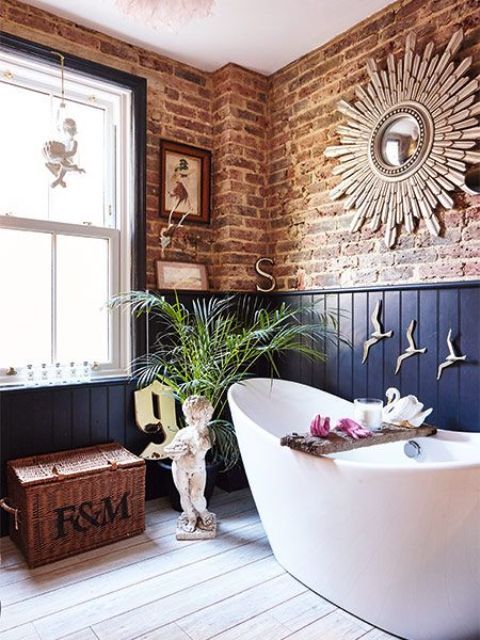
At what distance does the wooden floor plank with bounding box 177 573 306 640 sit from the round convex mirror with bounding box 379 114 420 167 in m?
2.07

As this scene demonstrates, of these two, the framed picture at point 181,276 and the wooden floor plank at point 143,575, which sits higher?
the framed picture at point 181,276

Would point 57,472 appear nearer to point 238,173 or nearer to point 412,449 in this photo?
point 412,449

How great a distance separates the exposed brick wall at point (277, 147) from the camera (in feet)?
7.72

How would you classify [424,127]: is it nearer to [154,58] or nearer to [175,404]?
[154,58]

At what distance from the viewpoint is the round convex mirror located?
2291mm

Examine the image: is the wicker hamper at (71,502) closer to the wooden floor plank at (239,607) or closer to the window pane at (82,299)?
the window pane at (82,299)

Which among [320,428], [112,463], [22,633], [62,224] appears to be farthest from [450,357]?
[62,224]

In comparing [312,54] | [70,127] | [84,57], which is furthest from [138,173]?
[312,54]

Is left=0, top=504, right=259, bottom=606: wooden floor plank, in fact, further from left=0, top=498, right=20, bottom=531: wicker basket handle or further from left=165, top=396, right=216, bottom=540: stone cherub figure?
left=0, top=498, right=20, bottom=531: wicker basket handle

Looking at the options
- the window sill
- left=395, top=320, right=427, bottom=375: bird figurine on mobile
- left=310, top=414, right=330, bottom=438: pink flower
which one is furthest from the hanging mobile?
left=395, top=320, right=427, bottom=375: bird figurine on mobile

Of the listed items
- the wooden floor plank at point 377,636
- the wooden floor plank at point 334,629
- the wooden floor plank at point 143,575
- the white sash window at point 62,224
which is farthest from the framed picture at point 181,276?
the wooden floor plank at point 377,636

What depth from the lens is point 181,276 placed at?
2945 millimetres

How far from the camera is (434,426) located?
2.21 meters

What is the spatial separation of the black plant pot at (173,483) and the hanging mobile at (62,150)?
172 centimetres
